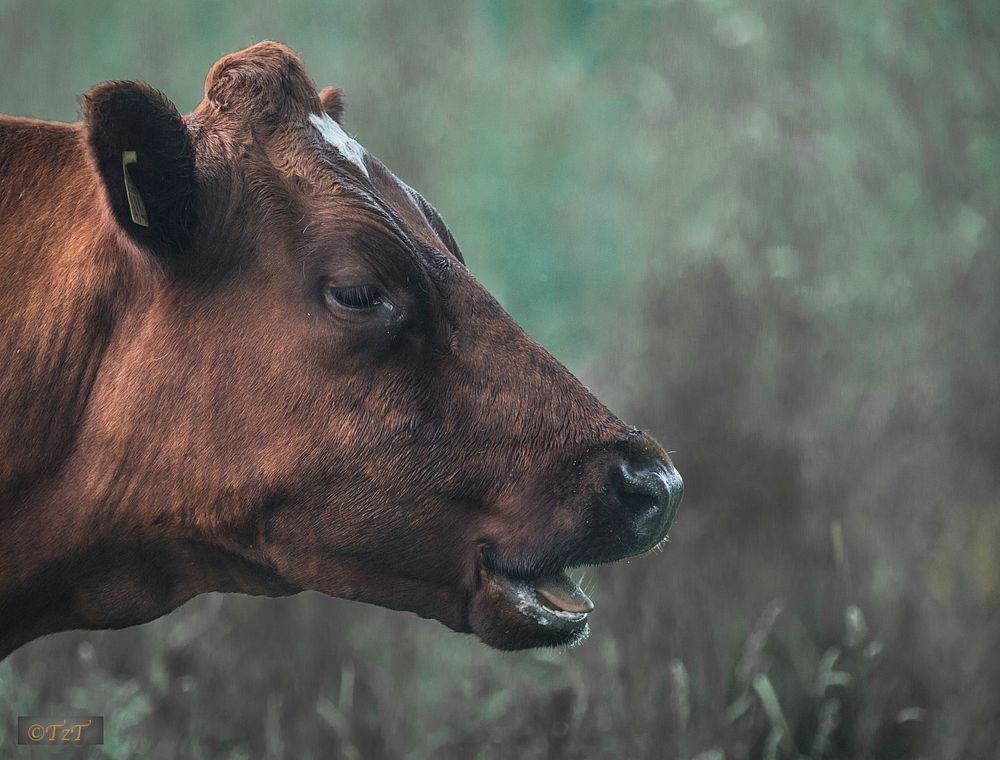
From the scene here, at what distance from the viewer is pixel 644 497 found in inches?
94.4

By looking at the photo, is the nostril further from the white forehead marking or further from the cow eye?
the white forehead marking

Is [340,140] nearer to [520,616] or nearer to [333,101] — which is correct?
[333,101]

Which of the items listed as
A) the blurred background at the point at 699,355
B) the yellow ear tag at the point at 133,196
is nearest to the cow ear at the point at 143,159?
the yellow ear tag at the point at 133,196

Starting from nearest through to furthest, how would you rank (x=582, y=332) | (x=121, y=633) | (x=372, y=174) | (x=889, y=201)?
1. (x=372, y=174)
2. (x=121, y=633)
3. (x=889, y=201)
4. (x=582, y=332)

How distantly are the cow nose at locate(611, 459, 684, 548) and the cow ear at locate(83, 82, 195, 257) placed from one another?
103 centimetres

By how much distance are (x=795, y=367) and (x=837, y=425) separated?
1.07 feet

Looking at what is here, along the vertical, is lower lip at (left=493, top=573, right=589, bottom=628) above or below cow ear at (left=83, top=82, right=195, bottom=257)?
below

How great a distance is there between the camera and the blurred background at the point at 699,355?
4.39 m

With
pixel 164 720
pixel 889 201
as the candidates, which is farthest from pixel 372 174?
pixel 889 201

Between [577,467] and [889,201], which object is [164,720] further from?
[889,201]

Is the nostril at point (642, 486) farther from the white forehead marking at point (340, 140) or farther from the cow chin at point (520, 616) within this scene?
the white forehead marking at point (340, 140)

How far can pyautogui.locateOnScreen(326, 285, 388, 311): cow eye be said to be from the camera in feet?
7.80

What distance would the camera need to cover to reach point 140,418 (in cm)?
238

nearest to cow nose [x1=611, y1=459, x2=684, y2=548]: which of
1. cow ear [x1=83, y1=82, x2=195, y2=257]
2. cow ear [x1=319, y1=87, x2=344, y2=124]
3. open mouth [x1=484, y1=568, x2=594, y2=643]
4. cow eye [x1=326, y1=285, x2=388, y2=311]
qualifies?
open mouth [x1=484, y1=568, x2=594, y2=643]
